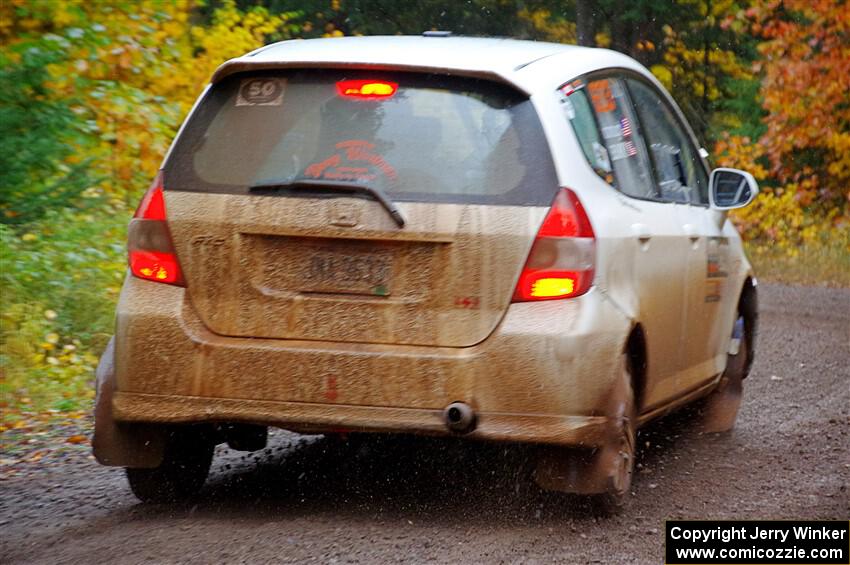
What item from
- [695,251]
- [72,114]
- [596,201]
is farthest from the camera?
[72,114]

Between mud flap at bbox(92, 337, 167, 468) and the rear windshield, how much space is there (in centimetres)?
77

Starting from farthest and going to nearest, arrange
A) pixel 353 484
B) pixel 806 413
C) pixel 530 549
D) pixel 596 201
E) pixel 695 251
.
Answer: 1. pixel 806 413
2. pixel 695 251
3. pixel 353 484
4. pixel 596 201
5. pixel 530 549

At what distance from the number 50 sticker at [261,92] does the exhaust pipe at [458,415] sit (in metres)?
1.31

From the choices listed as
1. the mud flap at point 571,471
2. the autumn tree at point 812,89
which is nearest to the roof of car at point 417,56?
the mud flap at point 571,471

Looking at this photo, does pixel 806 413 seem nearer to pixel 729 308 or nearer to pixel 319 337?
pixel 729 308

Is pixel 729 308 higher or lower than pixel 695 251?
lower

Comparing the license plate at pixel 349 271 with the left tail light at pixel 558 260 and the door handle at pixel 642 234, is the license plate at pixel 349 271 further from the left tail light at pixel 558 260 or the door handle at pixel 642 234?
the door handle at pixel 642 234

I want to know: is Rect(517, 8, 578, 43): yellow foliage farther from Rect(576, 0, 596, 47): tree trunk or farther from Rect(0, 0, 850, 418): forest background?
Rect(0, 0, 850, 418): forest background

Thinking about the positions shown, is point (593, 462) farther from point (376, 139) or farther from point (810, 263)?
point (810, 263)

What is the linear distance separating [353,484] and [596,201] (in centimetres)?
170

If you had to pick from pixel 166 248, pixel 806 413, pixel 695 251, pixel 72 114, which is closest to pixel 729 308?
pixel 695 251

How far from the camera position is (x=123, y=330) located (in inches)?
211

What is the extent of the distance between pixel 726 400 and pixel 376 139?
3324 mm

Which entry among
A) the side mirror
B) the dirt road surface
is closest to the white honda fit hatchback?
the dirt road surface
